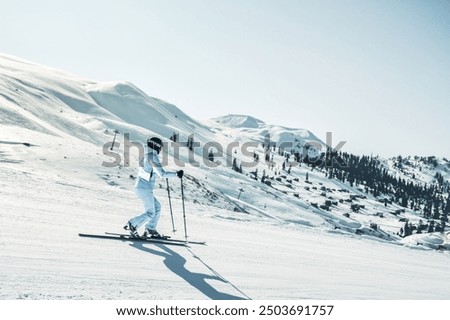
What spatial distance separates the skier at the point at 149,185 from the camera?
880 centimetres

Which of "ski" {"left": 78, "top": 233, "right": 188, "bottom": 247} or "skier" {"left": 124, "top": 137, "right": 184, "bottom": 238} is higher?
"skier" {"left": 124, "top": 137, "right": 184, "bottom": 238}

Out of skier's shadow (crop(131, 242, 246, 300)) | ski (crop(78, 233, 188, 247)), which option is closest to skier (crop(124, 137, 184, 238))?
ski (crop(78, 233, 188, 247))

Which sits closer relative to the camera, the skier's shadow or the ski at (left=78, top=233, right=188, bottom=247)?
the skier's shadow

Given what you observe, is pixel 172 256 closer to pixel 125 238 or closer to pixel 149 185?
pixel 125 238

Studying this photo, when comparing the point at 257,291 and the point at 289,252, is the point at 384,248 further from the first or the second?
the point at 257,291

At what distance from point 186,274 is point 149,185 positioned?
9.77 feet

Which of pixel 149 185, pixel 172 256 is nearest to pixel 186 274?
pixel 172 256

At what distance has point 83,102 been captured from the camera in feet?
412

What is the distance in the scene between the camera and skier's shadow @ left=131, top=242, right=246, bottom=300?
6.17m

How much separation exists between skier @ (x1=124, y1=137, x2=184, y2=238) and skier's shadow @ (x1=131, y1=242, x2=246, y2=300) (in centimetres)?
63

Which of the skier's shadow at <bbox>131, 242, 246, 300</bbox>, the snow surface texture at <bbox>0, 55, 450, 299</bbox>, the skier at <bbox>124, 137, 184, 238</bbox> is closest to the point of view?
the snow surface texture at <bbox>0, 55, 450, 299</bbox>

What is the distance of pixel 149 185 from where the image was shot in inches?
359

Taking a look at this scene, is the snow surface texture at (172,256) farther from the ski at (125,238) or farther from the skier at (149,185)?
the skier at (149,185)

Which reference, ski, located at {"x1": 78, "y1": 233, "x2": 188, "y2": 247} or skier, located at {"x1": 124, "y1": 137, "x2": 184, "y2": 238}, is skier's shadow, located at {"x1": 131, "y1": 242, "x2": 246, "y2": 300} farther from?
skier, located at {"x1": 124, "y1": 137, "x2": 184, "y2": 238}
